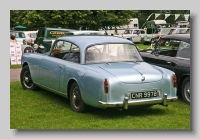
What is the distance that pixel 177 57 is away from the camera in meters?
8.52

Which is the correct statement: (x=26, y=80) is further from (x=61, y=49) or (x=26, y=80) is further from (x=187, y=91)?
(x=187, y=91)

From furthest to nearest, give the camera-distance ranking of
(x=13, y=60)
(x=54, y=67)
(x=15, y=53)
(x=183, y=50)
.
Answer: (x=15, y=53), (x=13, y=60), (x=183, y=50), (x=54, y=67)

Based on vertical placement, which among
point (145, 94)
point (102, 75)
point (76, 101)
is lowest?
point (76, 101)

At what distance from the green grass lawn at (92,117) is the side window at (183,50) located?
3.38ft

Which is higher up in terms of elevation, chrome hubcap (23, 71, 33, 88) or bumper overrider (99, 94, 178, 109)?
chrome hubcap (23, 71, 33, 88)

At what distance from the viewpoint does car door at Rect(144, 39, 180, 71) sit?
28.1 feet

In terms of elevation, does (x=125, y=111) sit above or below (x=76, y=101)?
below

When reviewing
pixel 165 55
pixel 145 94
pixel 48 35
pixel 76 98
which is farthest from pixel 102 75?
pixel 48 35

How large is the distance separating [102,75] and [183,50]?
9.16 feet

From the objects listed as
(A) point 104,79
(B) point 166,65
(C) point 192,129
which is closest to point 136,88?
(A) point 104,79

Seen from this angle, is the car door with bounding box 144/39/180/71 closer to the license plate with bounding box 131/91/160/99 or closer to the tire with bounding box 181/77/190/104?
the tire with bounding box 181/77/190/104

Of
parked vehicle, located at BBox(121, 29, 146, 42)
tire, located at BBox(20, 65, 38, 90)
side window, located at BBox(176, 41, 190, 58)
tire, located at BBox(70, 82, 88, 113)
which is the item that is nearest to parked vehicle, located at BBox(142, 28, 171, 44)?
parked vehicle, located at BBox(121, 29, 146, 42)

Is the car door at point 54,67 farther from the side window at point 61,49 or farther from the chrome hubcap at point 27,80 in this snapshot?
the chrome hubcap at point 27,80

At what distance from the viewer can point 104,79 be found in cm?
630
